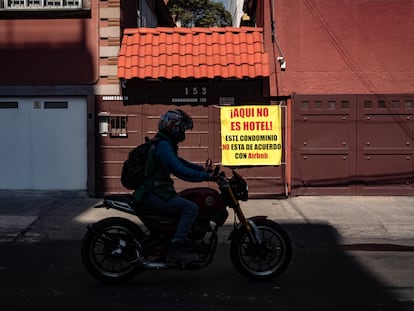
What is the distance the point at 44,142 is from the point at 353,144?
6529mm

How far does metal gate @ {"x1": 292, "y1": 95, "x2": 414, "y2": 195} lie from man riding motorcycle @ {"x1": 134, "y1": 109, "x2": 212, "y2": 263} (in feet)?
19.9

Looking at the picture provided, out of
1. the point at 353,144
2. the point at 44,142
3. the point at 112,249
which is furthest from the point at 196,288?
the point at 44,142

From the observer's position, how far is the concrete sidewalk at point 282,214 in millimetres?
8461

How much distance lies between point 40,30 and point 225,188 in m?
7.48

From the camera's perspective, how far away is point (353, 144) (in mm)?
11305

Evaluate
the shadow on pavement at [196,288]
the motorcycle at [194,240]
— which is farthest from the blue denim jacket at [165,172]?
the shadow on pavement at [196,288]

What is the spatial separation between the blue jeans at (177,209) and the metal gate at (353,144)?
20.4 feet

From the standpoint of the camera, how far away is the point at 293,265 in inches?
262

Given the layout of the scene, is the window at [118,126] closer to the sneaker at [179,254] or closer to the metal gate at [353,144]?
the metal gate at [353,144]

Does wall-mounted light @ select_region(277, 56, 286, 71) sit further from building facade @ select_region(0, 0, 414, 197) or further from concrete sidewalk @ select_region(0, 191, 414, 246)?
concrete sidewalk @ select_region(0, 191, 414, 246)

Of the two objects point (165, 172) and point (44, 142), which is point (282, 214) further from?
point (44, 142)

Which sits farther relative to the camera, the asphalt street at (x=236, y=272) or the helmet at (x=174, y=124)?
the helmet at (x=174, y=124)

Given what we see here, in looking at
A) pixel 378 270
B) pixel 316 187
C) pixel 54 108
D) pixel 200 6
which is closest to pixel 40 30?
pixel 54 108

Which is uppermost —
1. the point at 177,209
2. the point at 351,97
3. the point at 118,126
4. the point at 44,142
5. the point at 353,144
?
the point at 351,97
